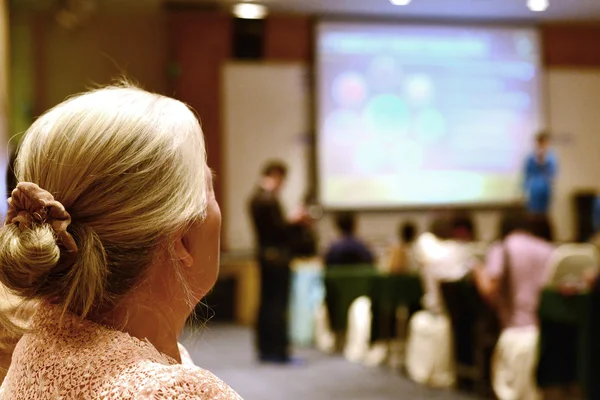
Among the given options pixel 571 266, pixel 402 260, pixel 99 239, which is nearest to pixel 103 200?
pixel 99 239

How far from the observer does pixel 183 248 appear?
0.88m

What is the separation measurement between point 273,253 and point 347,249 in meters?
0.94

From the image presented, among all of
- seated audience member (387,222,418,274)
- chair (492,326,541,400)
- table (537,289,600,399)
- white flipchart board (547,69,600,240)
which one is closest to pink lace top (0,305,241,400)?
table (537,289,600,399)

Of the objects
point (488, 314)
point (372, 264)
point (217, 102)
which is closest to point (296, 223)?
point (372, 264)

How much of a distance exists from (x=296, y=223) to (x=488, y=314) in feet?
5.34

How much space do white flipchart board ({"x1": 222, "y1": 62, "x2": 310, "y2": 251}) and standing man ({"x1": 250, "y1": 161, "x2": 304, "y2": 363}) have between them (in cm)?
392

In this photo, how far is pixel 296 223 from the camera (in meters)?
5.74

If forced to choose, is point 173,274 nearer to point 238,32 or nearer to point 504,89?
point 238,32

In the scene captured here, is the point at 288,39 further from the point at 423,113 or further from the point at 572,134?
the point at 572,134

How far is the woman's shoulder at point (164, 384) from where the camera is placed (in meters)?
0.73

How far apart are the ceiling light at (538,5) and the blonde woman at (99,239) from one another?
921 cm

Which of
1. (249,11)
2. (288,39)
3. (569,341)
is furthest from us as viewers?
(288,39)

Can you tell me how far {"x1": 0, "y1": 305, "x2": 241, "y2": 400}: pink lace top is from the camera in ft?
2.43

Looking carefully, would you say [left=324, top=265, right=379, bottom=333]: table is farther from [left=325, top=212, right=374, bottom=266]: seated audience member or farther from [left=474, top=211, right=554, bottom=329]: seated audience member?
[left=474, top=211, right=554, bottom=329]: seated audience member
